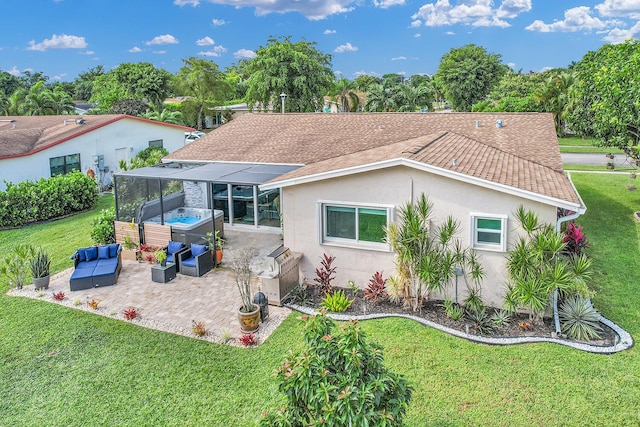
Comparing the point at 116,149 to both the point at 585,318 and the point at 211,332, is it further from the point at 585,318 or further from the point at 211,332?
the point at 585,318

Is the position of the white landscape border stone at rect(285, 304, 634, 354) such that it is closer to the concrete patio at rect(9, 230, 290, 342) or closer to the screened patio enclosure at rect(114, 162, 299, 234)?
the concrete patio at rect(9, 230, 290, 342)

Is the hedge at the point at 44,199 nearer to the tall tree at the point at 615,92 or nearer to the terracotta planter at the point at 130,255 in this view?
the terracotta planter at the point at 130,255

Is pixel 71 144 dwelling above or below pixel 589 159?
above

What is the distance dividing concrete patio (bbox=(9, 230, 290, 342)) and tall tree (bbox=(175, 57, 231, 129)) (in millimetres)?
51880

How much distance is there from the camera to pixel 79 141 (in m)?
28.6

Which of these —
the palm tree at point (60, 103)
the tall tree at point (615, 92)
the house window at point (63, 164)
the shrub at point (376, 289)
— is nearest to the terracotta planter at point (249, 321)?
the shrub at point (376, 289)

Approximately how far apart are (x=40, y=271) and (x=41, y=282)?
347mm

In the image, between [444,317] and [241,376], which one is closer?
[241,376]

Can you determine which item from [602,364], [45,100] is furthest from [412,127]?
[45,100]

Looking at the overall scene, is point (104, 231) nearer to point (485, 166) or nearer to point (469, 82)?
point (485, 166)

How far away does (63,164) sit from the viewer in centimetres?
2803

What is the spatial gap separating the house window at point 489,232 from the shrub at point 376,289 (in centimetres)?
273

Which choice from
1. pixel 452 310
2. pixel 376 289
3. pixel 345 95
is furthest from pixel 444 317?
pixel 345 95

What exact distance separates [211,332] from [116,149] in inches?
928
